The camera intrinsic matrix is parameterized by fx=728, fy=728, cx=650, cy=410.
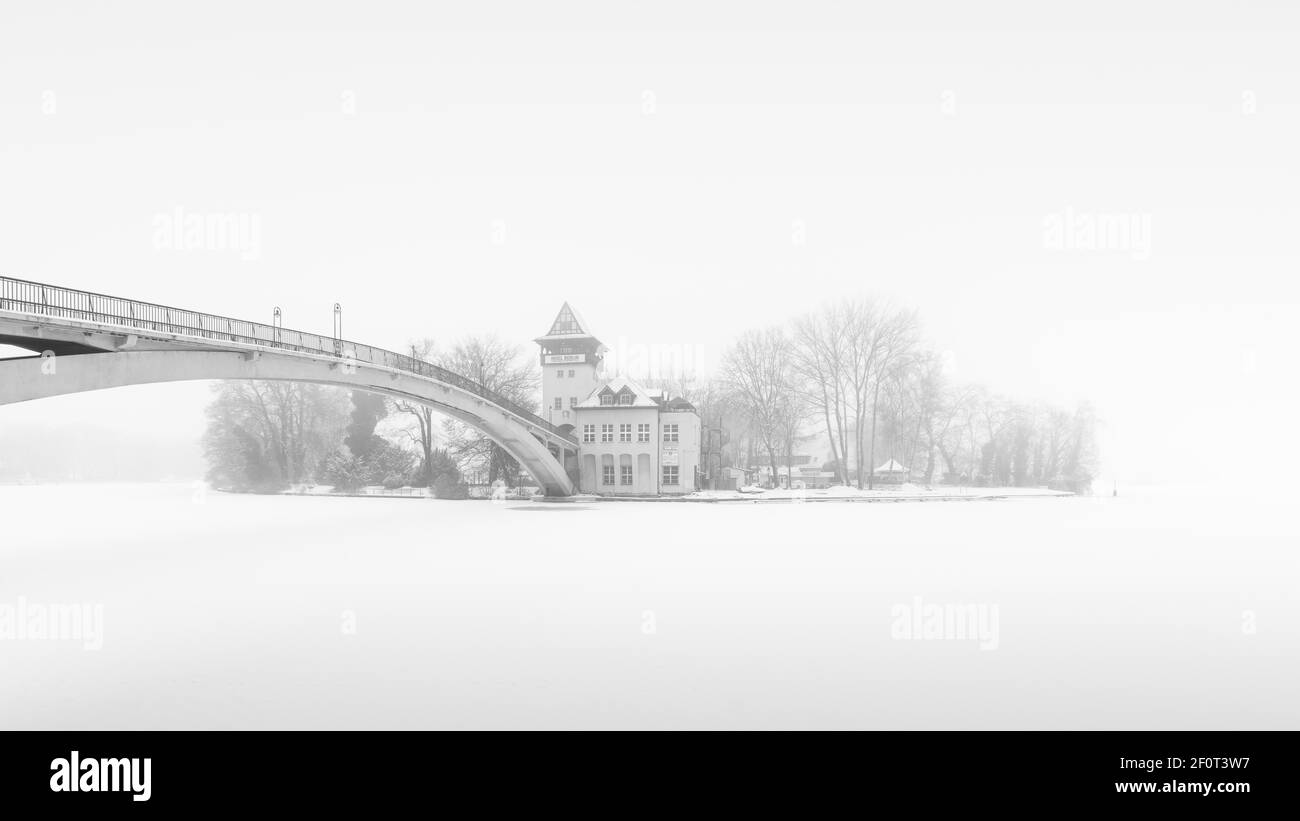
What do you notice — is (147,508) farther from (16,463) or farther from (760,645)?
(16,463)

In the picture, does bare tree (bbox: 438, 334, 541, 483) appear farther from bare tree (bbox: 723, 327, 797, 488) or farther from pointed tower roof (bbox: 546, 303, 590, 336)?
bare tree (bbox: 723, 327, 797, 488)

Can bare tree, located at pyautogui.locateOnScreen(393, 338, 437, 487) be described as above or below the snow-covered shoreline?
above

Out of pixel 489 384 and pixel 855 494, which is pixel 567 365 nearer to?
pixel 489 384

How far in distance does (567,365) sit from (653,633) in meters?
47.1

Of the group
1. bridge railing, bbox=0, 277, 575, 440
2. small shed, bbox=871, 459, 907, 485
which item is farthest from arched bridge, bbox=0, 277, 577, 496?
small shed, bbox=871, 459, 907, 485

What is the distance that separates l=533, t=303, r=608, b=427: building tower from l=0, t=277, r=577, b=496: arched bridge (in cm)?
1672

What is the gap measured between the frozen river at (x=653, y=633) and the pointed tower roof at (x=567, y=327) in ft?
115

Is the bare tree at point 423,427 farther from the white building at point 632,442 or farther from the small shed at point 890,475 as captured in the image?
the small shed at point 890,475

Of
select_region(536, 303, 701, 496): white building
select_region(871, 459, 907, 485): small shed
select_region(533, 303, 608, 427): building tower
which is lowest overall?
select_region(871, 459, 907, 485): small shed

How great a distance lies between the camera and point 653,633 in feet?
36.2

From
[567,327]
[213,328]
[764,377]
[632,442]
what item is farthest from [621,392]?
[213,328]

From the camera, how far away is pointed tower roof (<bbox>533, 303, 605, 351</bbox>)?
57.9m

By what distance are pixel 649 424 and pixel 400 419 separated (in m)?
22.5
